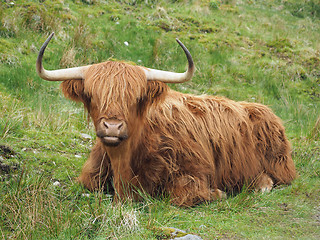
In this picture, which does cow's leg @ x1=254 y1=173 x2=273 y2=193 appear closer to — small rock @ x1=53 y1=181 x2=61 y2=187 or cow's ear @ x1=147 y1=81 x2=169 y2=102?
cow's ear @ x1=147 y1=81 x2=169 y2=102

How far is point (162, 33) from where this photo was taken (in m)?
9.70

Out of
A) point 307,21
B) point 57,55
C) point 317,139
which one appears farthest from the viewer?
point 307,21

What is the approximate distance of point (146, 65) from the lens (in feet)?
27.0

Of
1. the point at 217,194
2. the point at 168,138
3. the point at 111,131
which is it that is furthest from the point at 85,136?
the point at 111,131

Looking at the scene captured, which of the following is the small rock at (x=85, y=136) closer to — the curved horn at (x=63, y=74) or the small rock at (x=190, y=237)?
the curved horn at (x=63, y=74)

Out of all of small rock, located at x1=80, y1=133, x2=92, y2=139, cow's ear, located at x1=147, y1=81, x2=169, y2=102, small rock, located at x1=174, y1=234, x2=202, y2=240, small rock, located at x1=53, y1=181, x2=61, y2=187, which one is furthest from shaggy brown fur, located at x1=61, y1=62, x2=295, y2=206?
small rock, located at x1=80, y1=133, x2=92, y2=139

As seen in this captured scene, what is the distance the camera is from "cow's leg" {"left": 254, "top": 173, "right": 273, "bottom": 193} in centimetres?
464

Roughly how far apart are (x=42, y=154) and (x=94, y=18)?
5.62 meters

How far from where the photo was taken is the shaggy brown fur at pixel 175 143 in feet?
11.7

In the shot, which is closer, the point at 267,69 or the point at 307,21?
the point at 267,69

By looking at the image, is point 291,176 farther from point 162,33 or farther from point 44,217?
point 162,33

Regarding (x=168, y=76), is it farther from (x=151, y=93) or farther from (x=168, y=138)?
(x=168, y=138)

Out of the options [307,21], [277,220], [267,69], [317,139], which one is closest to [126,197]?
[277,220]

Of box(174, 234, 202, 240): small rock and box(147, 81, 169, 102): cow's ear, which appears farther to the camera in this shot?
box(147, 81, 169, 102): cow's ear
